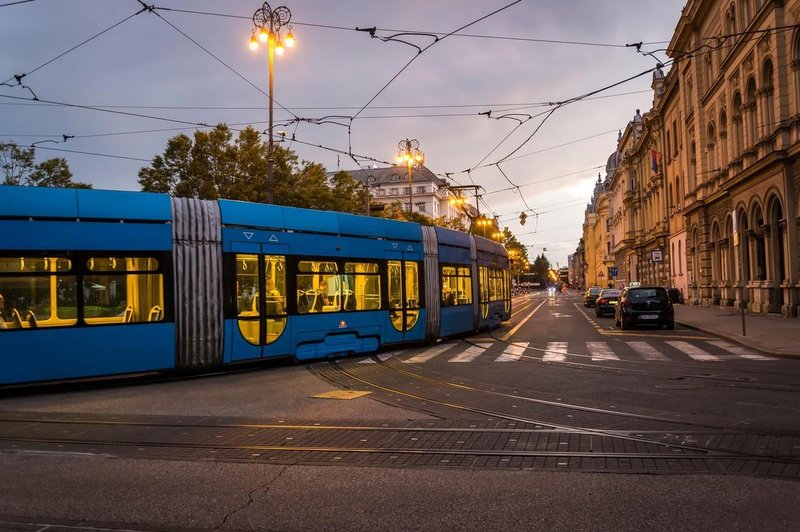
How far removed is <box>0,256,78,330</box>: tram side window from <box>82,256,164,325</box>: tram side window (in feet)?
0.84

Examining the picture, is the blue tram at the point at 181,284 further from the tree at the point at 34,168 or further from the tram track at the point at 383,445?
the tree at the point at 34,168

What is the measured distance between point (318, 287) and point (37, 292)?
18.0 ft

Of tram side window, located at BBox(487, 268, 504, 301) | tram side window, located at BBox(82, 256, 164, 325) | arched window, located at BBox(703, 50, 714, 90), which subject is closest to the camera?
tram side window, located at BBox(82, 256, 164, 325)

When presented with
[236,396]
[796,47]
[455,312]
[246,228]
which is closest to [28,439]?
[236,396]

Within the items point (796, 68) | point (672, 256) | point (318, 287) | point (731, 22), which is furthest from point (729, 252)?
point (318, 287)

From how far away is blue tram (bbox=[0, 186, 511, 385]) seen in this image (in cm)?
1038

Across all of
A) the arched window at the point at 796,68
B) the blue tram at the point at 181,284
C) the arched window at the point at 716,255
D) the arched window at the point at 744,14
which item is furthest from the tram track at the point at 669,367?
the arched window at the point at 716,255

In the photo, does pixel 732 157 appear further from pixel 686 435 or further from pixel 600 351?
pixel 686 435

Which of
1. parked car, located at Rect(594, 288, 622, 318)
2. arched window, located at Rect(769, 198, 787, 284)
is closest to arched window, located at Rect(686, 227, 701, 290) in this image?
parked car, located at Rect(594, 288, 622, 318)

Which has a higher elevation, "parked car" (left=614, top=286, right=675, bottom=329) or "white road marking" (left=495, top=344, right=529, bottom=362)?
"parked car" (left=614, top=286, right=675, bottom=329)

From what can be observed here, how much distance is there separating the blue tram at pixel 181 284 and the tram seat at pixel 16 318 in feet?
0.05

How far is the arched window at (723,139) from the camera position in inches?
1297

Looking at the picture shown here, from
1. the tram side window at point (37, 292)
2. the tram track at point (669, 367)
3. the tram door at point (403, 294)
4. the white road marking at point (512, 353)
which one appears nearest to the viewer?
the tram track at point (669, 367)

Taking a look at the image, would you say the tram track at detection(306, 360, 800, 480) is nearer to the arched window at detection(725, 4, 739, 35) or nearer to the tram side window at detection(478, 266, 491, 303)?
the tram side window at detection(478, 266, 491, 303)
